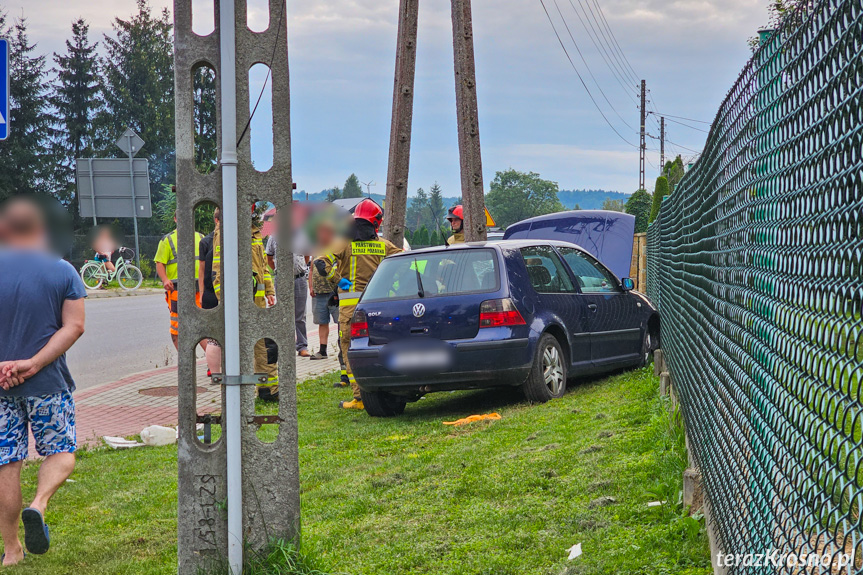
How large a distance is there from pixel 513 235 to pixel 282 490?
15574 millimetres

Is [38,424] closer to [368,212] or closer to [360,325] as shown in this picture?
[360,325]

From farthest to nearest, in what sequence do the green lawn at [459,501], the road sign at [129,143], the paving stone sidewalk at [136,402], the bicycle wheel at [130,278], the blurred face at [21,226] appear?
the bicycle wheel at [130,278], the road sign at [129,143], the paving stone sidewalk at [136,402], the blurred face at [21,226], the green lawn at [459,501]

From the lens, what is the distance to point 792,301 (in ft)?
7.65

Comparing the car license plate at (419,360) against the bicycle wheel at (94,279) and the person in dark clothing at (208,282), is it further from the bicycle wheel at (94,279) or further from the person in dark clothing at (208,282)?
the bicycle wheel at (94,279)

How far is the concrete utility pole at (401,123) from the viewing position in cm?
1357

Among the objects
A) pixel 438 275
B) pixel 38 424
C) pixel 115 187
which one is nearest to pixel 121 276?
pixel 115 187

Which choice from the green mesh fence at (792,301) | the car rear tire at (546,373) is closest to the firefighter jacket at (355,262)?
the car rear tire at (546,373)

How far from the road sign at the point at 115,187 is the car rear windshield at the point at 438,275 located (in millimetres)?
7407

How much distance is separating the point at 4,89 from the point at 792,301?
20.3 feet

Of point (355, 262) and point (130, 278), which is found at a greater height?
point (355, 262)

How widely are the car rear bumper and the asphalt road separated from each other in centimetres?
499

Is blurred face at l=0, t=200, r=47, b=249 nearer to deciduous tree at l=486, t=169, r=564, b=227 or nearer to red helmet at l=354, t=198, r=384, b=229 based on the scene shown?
red helmet at l=354, t=198, r=384, b=229

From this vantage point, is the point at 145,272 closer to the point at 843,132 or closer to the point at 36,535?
the point at 36,535

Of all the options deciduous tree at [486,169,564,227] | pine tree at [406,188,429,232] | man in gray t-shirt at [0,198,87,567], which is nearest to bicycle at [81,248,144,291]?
man in gray t-shirt at [0,198,87,567]
